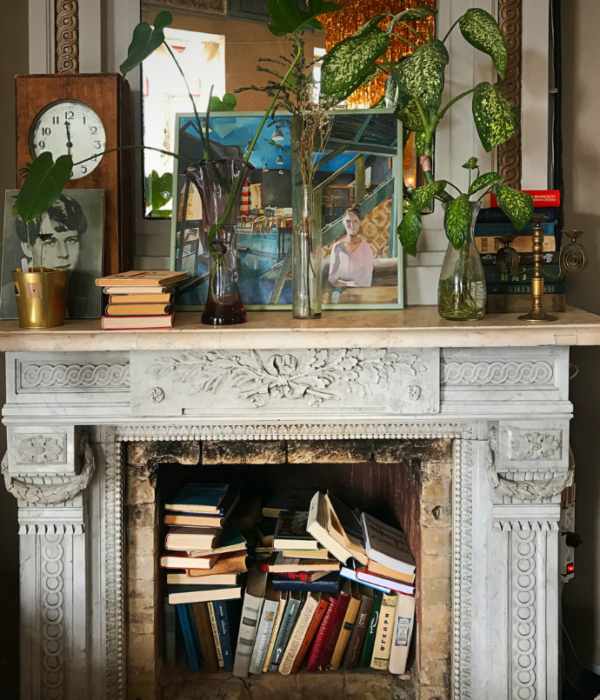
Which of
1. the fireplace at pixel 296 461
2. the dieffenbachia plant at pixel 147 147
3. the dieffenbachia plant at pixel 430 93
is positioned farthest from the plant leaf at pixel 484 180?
the dieffenbachia plant at pixel 147 147

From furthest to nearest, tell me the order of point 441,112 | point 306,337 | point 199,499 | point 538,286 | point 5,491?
point 5,491 → point 199,499 → point 441,112 → point 538,286 → point 306,337

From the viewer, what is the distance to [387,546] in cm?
200

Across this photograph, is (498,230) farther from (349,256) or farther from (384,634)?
(384,634)

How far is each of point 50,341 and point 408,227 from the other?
0.88 metres

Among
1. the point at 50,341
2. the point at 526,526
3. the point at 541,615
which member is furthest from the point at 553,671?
the point at 50,341

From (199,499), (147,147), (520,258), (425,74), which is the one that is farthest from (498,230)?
(199,499)

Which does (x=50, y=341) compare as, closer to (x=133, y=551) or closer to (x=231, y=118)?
(x=133, y=551)

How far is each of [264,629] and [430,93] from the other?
150 cm

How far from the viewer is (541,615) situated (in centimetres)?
179

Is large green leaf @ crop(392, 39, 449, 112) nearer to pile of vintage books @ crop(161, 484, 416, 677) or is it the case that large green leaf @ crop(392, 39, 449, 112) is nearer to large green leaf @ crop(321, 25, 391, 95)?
large green leaf @ crop(321, 25, 391, 95)

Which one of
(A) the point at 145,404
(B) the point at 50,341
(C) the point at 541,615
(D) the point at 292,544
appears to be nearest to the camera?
(B) the point at 50,341

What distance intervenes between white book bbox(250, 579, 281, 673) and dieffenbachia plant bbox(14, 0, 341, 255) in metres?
1.03

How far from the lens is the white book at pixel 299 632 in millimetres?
1975

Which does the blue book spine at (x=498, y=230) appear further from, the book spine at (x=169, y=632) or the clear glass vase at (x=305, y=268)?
the book spine at (x=169, y=632)
